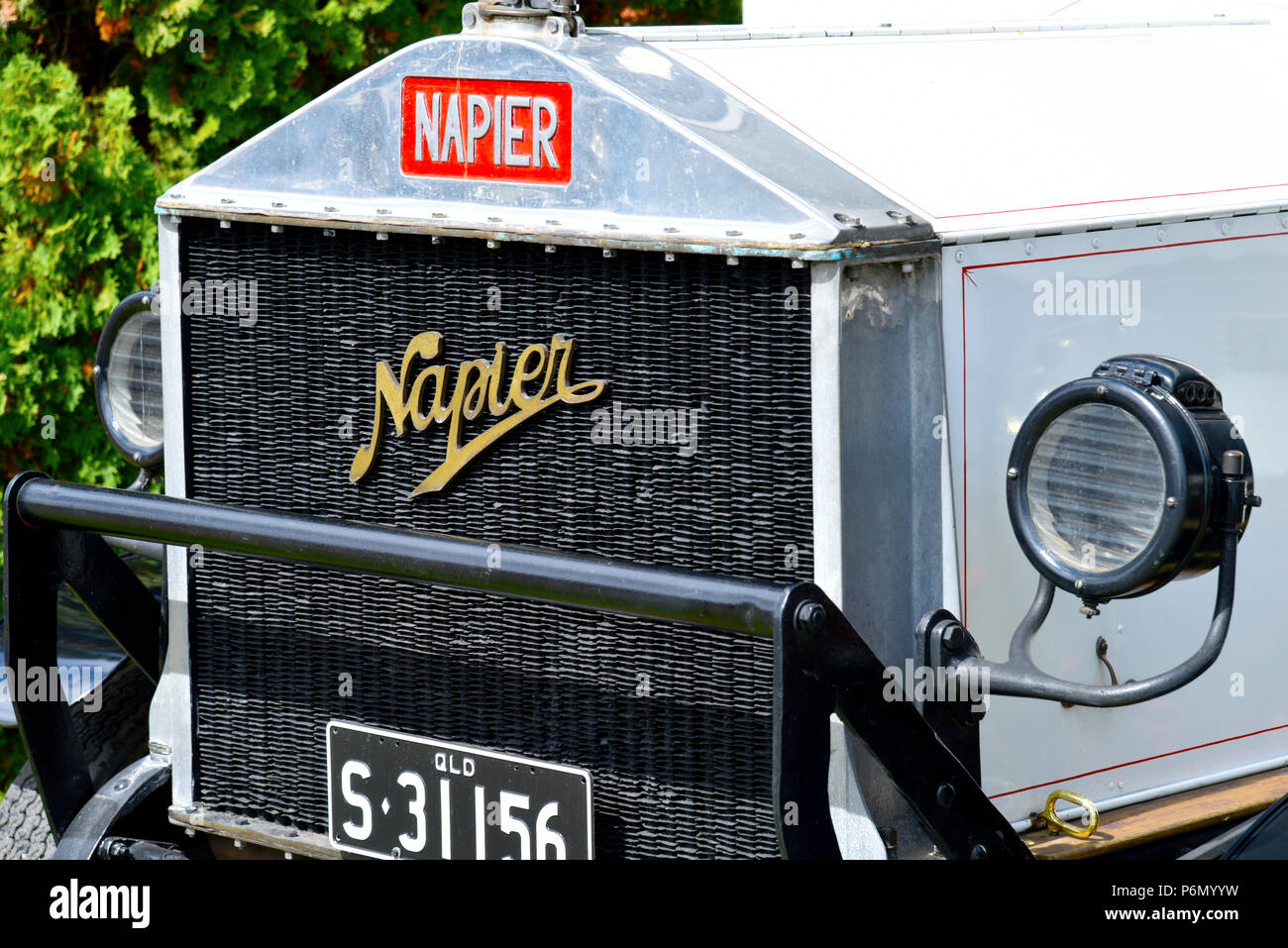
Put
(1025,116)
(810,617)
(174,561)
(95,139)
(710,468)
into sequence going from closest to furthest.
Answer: (810,617), (710,468), (1025,116), (174,561), (95,139)

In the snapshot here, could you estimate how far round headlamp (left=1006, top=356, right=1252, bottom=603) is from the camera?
6.09 ft

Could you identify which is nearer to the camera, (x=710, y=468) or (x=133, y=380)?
(x=710, y=468)

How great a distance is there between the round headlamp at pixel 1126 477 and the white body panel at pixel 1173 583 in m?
0.11

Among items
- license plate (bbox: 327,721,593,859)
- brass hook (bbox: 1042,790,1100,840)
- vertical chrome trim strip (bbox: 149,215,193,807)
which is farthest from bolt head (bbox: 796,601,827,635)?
vertical chrome trim strip (bbox: 149,215,193,807)

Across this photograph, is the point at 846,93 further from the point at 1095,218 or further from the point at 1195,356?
the point at 1195,356

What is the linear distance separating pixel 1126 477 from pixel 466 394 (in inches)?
34.3

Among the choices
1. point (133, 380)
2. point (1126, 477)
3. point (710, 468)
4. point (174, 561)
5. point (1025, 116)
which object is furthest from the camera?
point (133, 380)

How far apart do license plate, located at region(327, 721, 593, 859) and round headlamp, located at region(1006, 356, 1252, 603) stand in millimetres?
671

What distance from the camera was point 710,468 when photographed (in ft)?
6.83

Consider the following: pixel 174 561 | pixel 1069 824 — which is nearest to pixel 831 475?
pixel 1069 824

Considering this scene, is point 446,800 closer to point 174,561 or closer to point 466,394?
point 466,394

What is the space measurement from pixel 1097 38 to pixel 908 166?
2.60 ft

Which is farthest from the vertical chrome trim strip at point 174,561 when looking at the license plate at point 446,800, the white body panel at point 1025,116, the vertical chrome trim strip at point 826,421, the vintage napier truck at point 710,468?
the vertical chrome trim strip at point 826,421
